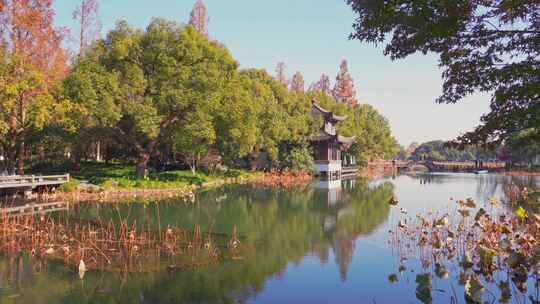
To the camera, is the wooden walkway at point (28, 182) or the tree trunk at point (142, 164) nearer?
the wooden walkway at point (28, 182)

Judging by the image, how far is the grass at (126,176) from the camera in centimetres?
2586

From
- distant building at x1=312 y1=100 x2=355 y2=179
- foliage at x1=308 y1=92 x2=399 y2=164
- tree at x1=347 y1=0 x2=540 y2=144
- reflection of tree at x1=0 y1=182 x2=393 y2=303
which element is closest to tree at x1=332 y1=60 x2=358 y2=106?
foliage at x1=308 y1=92 x2=399 y2=164

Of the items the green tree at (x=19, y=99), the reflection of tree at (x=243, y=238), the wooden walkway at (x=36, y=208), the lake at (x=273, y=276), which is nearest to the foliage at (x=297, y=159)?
the reflection of tree at (x=243, y=238)

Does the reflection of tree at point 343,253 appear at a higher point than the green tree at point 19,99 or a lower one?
lower

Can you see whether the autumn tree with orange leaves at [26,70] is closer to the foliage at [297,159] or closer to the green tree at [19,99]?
the green tree at [19,99]

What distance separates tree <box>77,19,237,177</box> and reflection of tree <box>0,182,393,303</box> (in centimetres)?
553

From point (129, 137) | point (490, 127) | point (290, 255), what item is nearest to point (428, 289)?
point (490, 127)

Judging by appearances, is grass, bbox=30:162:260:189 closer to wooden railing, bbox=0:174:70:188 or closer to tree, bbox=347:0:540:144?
wooden railing, bbox=0:174:70:188

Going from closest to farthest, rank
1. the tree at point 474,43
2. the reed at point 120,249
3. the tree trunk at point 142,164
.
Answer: the tree at point 474,43, the reed at point 120,249, the tree trunk at point 142,164

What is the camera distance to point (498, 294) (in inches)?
316

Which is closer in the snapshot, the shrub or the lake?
the lake

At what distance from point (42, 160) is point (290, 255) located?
30.7m

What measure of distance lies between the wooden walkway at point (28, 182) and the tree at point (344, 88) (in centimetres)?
5536

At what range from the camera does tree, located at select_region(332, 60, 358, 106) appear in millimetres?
72938
